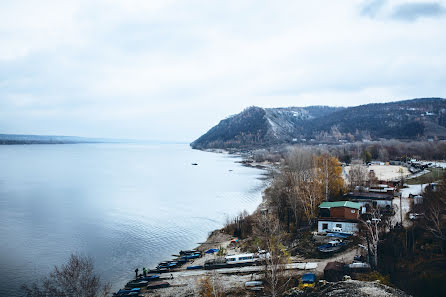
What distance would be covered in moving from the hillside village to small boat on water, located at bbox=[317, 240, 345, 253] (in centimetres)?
6

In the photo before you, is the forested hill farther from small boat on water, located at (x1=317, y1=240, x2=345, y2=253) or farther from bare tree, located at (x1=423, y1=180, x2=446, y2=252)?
small boat on water, located at (x1=317, y1=240, x2=345, y2=253)

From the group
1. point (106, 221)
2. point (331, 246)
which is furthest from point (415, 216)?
point (106, 221)

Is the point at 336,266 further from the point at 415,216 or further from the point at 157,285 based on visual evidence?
the point at 415,216

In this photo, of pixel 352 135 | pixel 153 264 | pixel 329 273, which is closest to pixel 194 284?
pixel 153 264

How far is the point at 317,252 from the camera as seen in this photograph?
2019 centimetres

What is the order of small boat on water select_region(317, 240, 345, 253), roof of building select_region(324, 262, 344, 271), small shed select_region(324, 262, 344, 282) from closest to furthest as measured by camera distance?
small shed select_region(324, 262, 344, 282) < roof of building select_region(324, 262, 344, 271) < small boat on water select_region(317, 240, 345, 253)

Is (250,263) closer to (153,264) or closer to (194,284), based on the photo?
(194,284)

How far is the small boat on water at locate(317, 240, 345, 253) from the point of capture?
19.7 meters

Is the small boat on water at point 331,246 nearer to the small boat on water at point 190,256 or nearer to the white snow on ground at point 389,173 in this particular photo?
the small boat on water at point 190,256

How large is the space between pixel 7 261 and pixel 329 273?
2241cm

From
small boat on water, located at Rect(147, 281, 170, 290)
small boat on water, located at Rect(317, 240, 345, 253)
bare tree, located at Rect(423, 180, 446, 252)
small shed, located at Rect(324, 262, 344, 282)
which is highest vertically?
bare tree, located at Rect(423, 180, 446, 252)

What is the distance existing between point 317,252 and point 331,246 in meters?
1.01

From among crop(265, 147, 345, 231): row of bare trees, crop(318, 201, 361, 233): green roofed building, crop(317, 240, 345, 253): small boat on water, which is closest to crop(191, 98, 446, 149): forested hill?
crop(265, 147, 345, 231): row of bare trees

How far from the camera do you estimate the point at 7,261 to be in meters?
22.5
